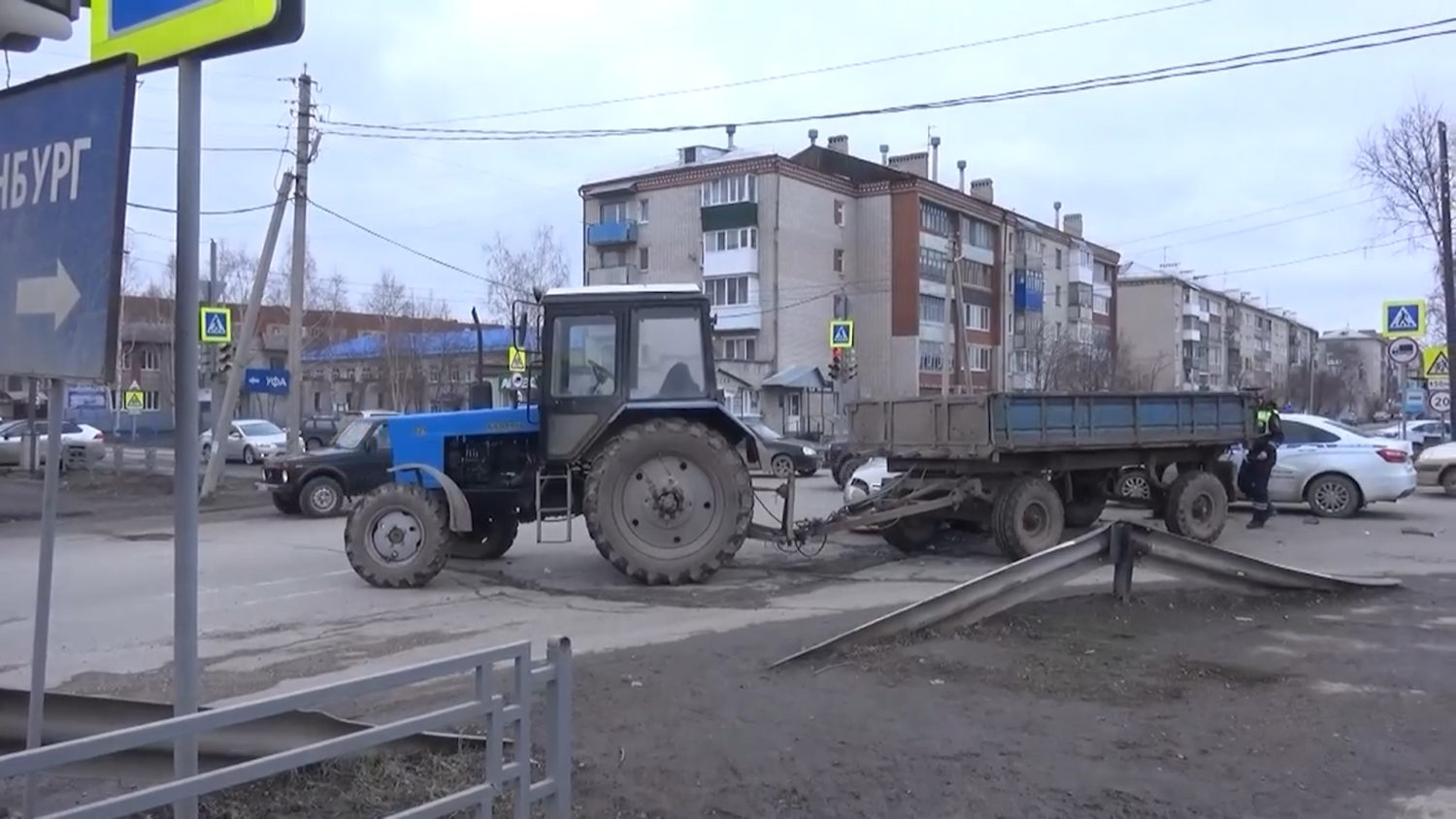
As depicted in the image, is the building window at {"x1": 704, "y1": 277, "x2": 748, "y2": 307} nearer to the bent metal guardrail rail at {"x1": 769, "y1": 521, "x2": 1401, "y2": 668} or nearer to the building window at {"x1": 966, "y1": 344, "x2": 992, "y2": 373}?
the building window at {"x1": 966, "y1": 344, "x2": 992, "y2": 373}

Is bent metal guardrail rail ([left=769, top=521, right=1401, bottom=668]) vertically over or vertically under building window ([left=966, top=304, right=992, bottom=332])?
under

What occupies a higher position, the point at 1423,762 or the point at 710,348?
the point at 710,348

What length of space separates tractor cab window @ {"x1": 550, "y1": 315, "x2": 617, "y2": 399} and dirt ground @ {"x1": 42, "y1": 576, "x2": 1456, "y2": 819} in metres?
3.66

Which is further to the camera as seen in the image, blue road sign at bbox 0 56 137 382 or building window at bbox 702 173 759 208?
building window at bbox 702 173 759 208

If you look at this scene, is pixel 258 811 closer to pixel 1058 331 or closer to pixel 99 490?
pixel 99 490

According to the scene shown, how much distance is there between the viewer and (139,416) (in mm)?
63656

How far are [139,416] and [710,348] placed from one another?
5930 cm

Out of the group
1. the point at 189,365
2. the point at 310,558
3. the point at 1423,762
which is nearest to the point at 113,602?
the point at 310,558

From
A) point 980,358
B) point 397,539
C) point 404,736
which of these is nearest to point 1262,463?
point 397,539

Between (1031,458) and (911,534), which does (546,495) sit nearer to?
(911,534)

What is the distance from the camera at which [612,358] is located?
12289 mm

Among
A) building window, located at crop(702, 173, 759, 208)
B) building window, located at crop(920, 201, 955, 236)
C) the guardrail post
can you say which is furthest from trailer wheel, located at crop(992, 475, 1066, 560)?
building window, located at crop(920, 201, 955, 236)

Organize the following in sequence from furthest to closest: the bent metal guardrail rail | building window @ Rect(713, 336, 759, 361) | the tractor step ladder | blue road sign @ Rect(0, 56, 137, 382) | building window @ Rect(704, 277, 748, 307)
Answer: building window @ Rect(713, 336, 759, 361), building window @ Rect(704, 277, 748, 307), the tractor step ladder, the bent metal guardrail rail, blue road sign @ Rect(0, 56, 137, 382)

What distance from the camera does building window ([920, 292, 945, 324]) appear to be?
63.4 meters
